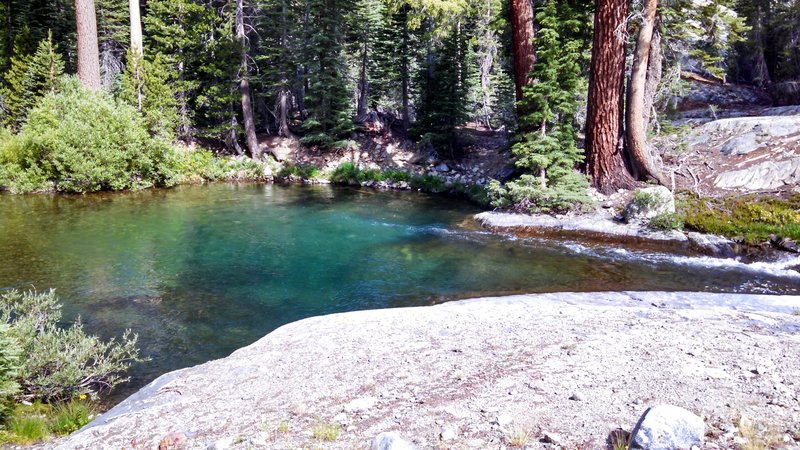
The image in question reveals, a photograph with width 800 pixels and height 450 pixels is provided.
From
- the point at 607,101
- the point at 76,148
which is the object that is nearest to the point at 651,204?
the point at 607,101

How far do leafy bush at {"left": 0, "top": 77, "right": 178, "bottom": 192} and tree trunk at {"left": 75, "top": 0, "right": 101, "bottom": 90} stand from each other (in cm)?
107

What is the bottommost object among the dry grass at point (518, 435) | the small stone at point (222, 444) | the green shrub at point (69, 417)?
the green shrub at point (69, 417)

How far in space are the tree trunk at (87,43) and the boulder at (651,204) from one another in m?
21.7

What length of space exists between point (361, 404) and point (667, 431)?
8.01ft

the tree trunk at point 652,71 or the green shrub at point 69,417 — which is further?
the tree trunk at point 652,71

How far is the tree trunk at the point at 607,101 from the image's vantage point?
1434 centimetres

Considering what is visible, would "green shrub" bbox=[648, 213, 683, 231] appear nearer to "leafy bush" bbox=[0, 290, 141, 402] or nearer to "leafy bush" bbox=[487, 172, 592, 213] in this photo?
"leafy bush" bbox=[487, 172, 592, 213]

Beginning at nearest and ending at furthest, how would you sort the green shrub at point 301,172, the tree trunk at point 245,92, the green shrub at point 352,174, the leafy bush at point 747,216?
the leafy bush at point 747,216, the green shrub at point 352,174, the tree trunk at point 245,92, the green shrub at point 301,172

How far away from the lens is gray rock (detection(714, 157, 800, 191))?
12.9 meters

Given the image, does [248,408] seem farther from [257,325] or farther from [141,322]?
[141,322]

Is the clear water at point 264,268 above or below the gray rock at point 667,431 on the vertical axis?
below

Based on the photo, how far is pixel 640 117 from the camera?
14.9 meters

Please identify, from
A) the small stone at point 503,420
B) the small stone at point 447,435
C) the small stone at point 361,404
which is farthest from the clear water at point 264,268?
the small stone at point 503,420

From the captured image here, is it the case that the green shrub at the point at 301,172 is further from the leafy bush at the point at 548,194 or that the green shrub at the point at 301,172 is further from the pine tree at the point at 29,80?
the leafy bush at the point at 548,194
